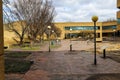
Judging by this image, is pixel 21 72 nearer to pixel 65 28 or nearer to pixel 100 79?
pixel 100 79

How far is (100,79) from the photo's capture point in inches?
445

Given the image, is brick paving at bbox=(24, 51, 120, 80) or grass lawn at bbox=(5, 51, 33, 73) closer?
brick paving at bbox=(24, 51, 120, 80)

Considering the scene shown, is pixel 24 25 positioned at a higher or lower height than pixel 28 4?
lower

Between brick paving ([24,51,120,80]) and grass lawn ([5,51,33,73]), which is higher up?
grass lawn ([5,51,33,73])

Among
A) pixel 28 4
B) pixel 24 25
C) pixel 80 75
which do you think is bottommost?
pixel 80 75

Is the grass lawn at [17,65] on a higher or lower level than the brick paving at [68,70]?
higher

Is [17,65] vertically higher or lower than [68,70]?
higher

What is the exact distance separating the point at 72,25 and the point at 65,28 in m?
3.69

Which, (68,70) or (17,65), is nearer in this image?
(68,70)

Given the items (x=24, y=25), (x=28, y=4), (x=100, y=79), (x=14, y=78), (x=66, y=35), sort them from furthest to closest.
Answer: (x=66, y=35) < (x=24, y=25) < (x=28, y=4) < (x=14, y=78) < (x=100, y=79)

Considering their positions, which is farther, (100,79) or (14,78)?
(14,78)

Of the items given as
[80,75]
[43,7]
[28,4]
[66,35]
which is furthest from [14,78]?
[66,35]

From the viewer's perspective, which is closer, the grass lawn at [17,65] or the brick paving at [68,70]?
the brick paving at [68,70]

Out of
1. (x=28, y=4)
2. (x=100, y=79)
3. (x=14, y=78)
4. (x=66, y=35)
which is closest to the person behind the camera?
(x=100, y=79)
